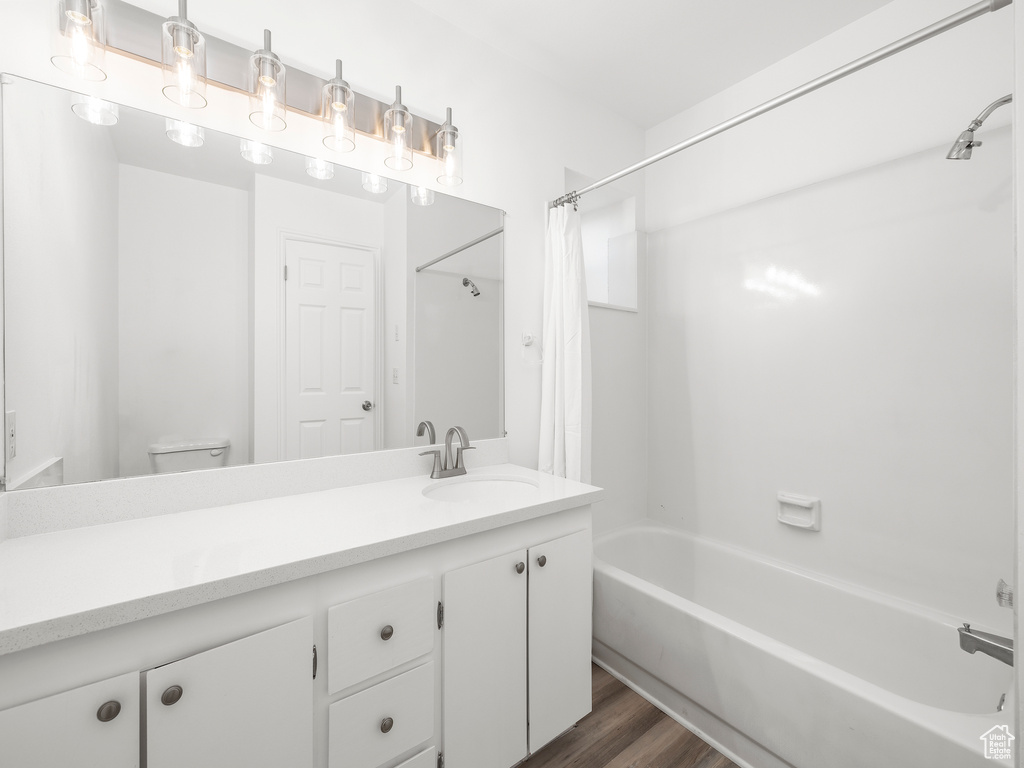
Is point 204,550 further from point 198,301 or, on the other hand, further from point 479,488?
point 479,488

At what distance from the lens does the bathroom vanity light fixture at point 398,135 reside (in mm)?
1523

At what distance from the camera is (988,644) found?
41.4 inches

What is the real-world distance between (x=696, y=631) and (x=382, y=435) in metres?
1.27

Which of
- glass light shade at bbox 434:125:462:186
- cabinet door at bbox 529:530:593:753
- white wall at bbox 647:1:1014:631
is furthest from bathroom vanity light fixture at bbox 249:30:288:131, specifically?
white wall at bbox 647:1:1014:631

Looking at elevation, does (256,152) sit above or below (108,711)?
above

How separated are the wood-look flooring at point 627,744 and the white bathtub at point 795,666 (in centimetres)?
6

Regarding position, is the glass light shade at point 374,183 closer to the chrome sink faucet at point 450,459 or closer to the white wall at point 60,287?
the white wall at point 60,287

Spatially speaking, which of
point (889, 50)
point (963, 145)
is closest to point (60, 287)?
point (889, 50)

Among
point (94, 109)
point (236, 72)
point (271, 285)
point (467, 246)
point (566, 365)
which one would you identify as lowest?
point (566, 365)

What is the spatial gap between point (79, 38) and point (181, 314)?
66cm

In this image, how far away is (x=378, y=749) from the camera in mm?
1014

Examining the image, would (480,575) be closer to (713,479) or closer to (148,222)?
(148,222)

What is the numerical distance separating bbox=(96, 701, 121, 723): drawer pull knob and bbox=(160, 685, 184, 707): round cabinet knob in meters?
0.06

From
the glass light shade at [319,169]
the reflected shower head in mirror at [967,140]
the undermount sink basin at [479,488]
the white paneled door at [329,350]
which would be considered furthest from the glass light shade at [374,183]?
the reflected shower head in mirror at [967,140]
